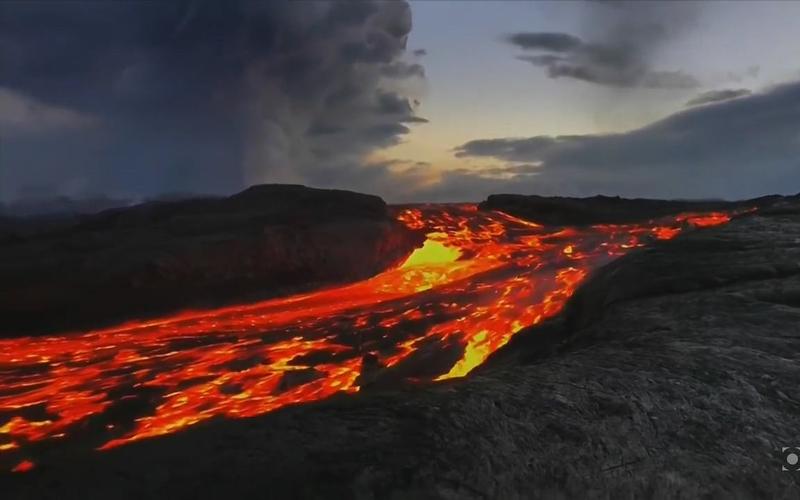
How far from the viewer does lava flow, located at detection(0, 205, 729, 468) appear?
767 centimetres

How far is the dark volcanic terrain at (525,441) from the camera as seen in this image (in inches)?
126

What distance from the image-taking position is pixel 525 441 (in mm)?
3719

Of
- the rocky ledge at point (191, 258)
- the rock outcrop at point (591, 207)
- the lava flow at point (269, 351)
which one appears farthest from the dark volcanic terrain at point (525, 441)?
the rock outcrop at point (591, 207)

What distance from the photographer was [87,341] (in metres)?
12.1

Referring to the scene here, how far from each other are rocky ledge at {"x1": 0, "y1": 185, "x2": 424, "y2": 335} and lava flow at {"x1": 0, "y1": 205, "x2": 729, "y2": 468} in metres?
1.18

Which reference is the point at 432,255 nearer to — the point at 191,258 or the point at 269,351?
the point at 191,258

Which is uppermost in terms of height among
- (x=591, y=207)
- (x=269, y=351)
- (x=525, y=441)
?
(x=591, y=207)

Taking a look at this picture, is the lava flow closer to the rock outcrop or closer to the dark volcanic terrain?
the dark volcanic terrain

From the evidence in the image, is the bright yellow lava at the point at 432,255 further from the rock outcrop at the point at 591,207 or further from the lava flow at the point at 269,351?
the rock outcrop at the point at 591,207

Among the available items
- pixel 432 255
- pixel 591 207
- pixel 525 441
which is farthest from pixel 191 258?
pixel 591 207

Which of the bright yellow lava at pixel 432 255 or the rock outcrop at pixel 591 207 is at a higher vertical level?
the rock outcrop at pixel 591 207

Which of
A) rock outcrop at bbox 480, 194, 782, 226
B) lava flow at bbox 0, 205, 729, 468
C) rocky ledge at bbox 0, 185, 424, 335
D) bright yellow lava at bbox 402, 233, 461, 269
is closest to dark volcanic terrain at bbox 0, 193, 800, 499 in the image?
lava flow at bbox 0, 205, 729, 468

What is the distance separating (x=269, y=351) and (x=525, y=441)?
7.49m

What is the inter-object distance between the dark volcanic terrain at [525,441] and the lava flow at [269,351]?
90.4 inches
